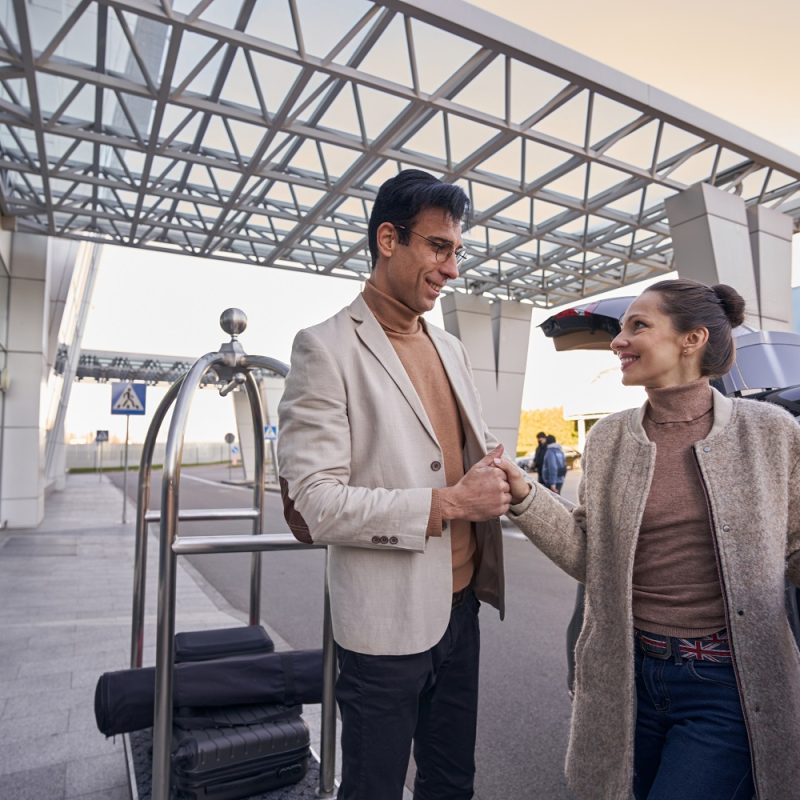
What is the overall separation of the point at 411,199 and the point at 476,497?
77 cm

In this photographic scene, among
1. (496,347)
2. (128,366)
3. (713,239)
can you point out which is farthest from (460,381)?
(128,366)

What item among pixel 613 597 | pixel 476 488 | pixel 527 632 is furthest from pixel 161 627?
pixel 527 632

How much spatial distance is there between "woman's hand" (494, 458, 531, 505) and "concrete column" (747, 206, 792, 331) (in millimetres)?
10476

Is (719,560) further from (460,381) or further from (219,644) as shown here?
(219,644)

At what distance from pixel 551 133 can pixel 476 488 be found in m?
9.89

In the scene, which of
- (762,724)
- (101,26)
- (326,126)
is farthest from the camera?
(326,126)

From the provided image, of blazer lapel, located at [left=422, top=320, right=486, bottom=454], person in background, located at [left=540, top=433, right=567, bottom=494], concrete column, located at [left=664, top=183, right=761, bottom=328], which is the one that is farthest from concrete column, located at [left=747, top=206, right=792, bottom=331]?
blazer lapel, located at [left=422, top=320, right=486, bottom=454]

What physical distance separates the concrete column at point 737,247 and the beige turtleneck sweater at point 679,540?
29.9 ft

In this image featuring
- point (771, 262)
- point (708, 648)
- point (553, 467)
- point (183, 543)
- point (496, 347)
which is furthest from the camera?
point (496, 347)

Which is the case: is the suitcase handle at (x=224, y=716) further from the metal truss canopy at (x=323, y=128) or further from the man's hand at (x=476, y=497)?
the metal truss canopy at (x=323, y=128)

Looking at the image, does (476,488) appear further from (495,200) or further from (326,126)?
(495,200)

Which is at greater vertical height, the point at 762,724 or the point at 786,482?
the point at 786,482

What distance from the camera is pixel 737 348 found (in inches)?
112

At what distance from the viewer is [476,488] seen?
5.02ft
